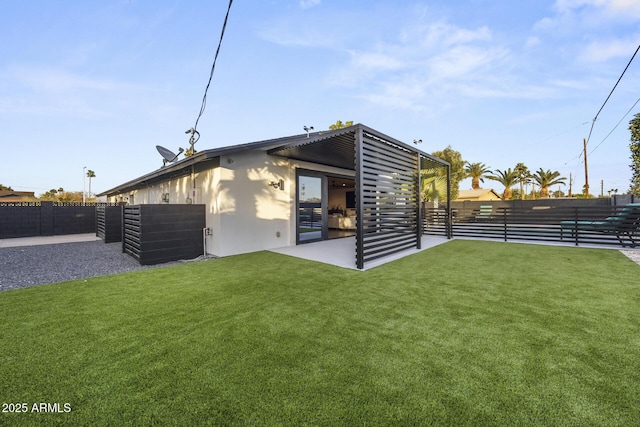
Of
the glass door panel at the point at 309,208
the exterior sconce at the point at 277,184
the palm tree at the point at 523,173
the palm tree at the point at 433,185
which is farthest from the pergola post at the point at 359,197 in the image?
the palm tree at the point at 523,173

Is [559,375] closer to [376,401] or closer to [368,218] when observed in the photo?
[376,401]

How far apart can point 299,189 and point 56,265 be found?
19.5 feet

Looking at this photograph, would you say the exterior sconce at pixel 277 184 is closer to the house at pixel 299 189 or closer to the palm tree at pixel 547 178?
the house at pixel 299 189

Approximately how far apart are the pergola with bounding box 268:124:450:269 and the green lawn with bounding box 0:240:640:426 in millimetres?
1700

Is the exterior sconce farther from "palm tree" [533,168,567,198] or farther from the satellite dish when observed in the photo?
"palm tree" [533,168,567,198]

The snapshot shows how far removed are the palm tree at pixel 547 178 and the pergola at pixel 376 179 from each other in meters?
Result: 35.2

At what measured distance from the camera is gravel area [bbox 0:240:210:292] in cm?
434

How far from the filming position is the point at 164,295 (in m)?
3.44

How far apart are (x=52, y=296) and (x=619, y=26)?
14.2m

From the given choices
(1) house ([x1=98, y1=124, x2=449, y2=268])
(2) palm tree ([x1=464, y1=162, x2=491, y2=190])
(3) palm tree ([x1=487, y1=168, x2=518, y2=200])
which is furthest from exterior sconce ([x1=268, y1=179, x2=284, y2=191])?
(3) palm tree ([x1=487, y1=168, x2=518, y2=200])

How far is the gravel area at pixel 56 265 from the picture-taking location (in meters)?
4.34

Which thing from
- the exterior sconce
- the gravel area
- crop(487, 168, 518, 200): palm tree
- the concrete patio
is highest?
crop(487, 168, 518, 200): palm tree

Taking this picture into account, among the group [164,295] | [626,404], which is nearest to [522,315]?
[626,404]

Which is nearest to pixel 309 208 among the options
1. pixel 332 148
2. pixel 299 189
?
pixel 299 189
